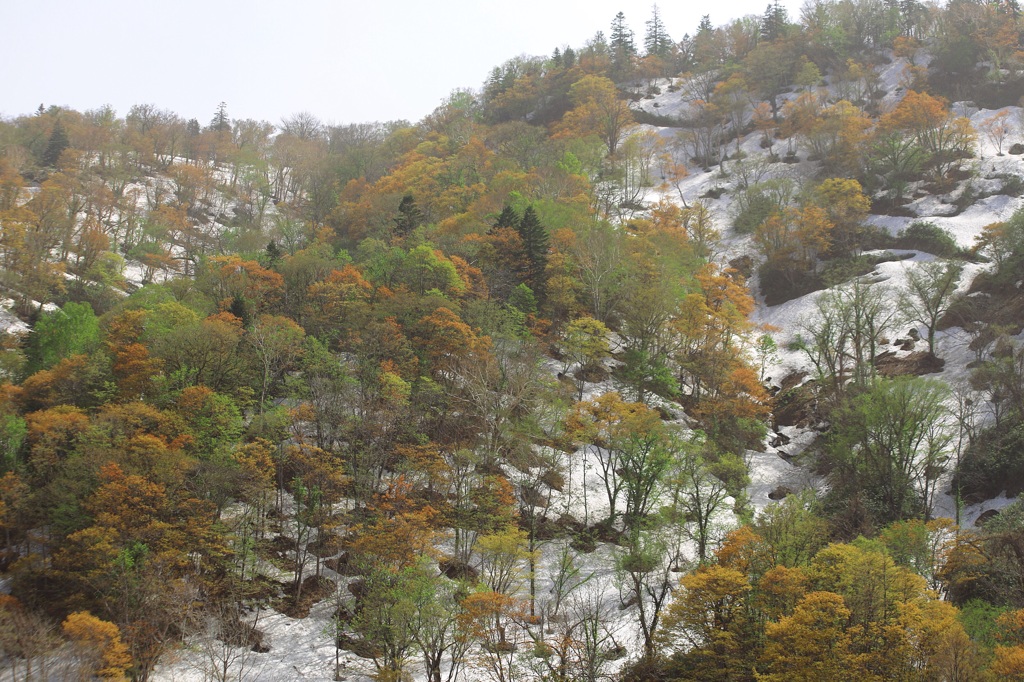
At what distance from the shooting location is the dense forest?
950 inches

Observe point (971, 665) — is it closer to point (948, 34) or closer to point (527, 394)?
point (527, 394)

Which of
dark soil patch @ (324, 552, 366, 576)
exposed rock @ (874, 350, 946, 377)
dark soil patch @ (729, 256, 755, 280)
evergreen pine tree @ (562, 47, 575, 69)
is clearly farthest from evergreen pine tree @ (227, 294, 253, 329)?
evergreen pine tree @ (562, 47, 575, 69)

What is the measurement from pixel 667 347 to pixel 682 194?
3495 cm

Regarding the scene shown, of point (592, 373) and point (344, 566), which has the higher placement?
point (592, 373)

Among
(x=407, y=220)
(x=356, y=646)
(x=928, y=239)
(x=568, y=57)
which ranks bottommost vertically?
(x=356, y=646)

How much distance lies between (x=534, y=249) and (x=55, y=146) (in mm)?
62345

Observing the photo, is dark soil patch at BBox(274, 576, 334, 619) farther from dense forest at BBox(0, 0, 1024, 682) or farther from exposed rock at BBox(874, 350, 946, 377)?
exposed rock at BBox(874, 350, 946, 377)

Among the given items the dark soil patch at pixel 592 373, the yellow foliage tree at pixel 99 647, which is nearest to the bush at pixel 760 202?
the dark soil patch at pixel 592 373

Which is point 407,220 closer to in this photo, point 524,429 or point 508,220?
point 508,220

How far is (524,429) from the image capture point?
111ft

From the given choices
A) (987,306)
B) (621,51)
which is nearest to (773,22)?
(621,51)

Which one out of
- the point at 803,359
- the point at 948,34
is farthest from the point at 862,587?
the point at 948,34

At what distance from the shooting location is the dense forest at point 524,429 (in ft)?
79.2

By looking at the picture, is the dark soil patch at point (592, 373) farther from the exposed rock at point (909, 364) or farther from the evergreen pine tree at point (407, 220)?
the evergreen pine tree at point (407, 220)
